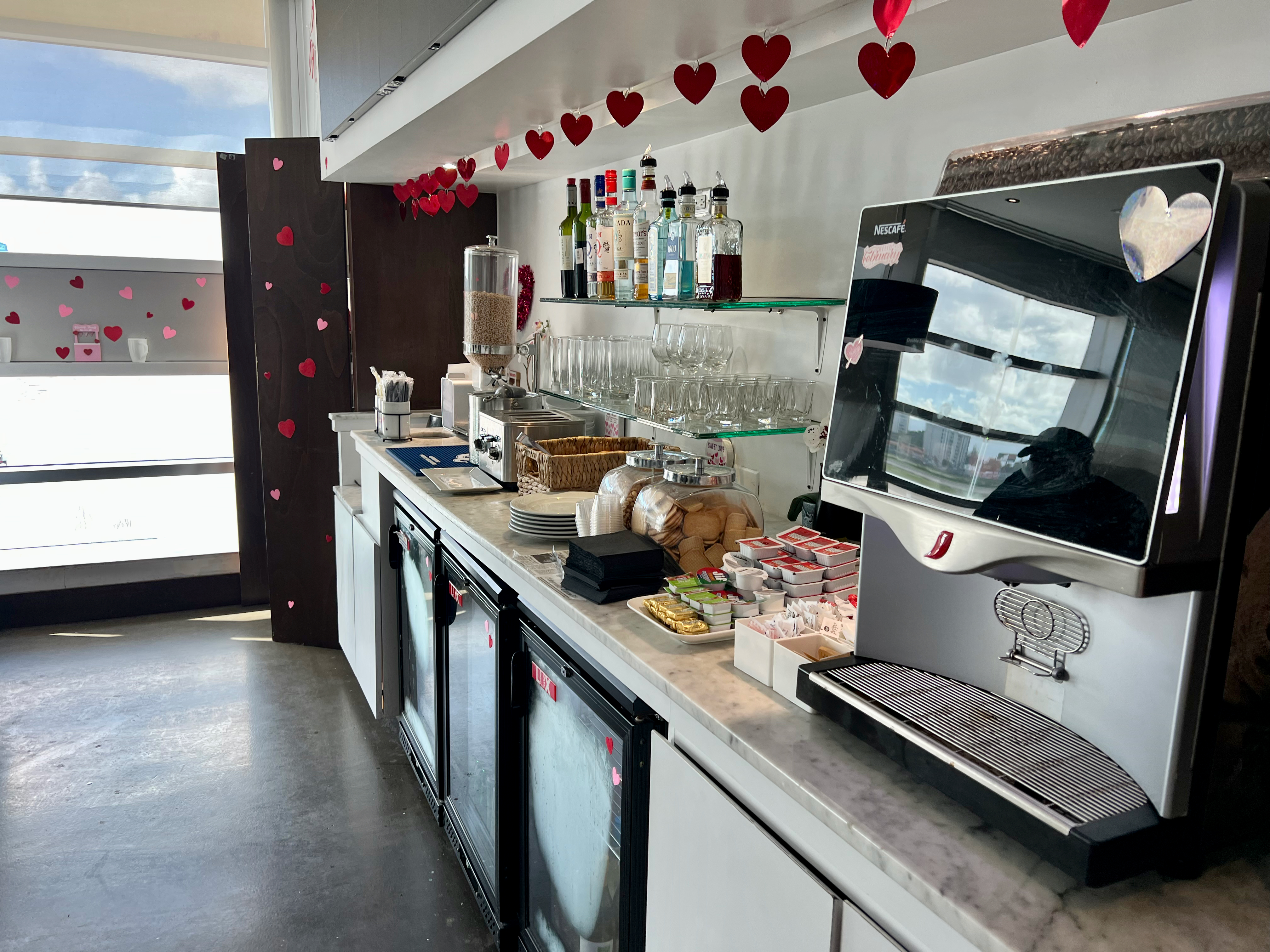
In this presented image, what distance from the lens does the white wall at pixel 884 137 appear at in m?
1.33

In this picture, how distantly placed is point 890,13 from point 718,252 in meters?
0.74

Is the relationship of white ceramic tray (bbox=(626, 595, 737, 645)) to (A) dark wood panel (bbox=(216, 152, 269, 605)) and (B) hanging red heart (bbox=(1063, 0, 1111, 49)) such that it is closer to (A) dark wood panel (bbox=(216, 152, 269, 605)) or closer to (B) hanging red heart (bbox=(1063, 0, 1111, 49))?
(B) hanging red heart (bbox=(1063, 0, 1111, 49))

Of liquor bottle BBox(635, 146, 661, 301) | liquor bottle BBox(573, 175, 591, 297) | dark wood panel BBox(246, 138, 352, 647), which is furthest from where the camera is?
dark wood panel BBox(246, 138, 352, 647)

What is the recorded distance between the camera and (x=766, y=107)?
1.60 m

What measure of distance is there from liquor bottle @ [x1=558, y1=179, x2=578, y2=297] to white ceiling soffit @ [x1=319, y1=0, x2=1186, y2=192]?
0.14m

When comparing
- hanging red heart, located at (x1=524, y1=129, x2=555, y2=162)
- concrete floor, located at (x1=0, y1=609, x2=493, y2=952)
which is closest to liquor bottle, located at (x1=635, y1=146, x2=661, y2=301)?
hanging red heart, located at (x1=524, y1=129, x2=555, y2=162)

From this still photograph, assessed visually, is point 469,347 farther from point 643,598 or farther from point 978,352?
point 978,352

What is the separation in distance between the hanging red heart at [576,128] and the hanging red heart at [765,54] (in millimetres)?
747

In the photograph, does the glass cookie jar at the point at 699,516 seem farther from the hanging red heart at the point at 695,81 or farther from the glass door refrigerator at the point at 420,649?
the glass door refrigerator at the point at 420,649

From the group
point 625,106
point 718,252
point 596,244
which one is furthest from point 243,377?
point 718,252

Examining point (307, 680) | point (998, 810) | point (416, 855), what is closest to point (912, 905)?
point (998, 810)

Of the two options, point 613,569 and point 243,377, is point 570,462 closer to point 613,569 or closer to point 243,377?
point 613,569

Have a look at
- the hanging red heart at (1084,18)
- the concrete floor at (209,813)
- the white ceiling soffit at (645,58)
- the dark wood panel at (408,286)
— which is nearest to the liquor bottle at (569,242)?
the white ceiling soffit at (645,58)

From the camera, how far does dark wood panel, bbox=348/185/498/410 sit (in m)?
3.87
